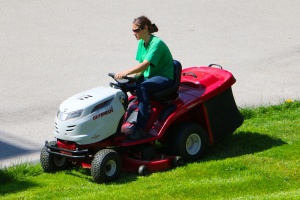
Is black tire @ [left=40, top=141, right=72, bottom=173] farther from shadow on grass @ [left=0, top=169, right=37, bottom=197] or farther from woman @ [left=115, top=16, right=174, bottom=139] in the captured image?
woman @ [left=115, top=16, right=174, bottom=139]

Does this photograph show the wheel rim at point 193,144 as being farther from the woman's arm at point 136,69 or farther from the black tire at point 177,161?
the woman's arm at point 136,69

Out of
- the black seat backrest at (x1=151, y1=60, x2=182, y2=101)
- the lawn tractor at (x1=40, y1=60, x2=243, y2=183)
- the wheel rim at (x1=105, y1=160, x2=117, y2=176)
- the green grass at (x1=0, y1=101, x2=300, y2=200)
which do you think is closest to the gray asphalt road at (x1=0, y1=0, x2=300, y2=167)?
the green grass at (x1=0, y1=101, x2=300, y2=200)

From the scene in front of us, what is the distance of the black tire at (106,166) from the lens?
823 cm

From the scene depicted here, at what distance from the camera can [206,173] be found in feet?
27.7

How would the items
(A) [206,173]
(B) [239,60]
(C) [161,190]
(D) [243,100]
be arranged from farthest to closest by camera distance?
(B) [239,60]
(D) [243,100]
(A) [206,173]
(C) [161,190]

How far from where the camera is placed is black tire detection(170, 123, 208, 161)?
28.9 feet

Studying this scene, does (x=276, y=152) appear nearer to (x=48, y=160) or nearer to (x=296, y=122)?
(x=296, y=122)

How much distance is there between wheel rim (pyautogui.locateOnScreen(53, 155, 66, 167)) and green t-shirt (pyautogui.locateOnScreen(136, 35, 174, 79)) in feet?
3.98

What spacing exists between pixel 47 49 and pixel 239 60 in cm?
312

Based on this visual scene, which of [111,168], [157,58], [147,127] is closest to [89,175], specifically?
[111,168]

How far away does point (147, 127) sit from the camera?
8750 millimetres

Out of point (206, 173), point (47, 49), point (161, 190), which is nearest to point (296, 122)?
point (206, 173)

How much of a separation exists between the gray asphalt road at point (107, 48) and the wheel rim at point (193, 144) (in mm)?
1771

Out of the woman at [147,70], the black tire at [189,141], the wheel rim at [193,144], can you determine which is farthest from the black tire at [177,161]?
the woman at [147,70]
